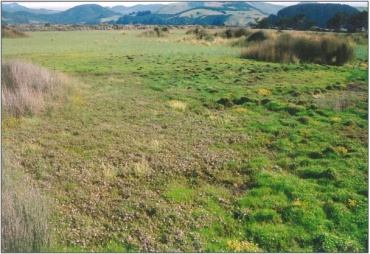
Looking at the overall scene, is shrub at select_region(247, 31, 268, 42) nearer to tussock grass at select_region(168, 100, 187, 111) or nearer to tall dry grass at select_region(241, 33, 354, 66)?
tall dry grass at select_region(241, 33, 354, 66)

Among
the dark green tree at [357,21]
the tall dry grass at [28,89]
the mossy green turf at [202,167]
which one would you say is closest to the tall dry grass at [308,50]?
the mossy green turf at [202,167]

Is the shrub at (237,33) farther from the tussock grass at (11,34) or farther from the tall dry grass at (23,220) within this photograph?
the tall dry grass at (23,220)

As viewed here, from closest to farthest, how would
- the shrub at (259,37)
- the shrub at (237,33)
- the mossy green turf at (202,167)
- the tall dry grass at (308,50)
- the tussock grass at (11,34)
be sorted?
the mossy green turf at (202,167) < the tall dry grass at (308,50) < the shrub at (259,37) < the shrub at (237,33) < the tussock grass at (11,34)

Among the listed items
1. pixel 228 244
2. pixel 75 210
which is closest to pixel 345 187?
pixel 228 244

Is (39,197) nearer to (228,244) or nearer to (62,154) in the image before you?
(62,154)

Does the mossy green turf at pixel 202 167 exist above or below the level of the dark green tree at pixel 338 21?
below

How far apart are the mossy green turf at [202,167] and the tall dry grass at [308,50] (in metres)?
15.2

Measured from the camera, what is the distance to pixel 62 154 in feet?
37.3

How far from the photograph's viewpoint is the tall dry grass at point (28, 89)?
1564 centimetres

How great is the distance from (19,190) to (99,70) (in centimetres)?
2189

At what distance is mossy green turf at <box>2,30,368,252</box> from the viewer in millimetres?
7258

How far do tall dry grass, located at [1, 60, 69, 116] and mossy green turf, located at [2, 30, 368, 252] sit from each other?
819mm

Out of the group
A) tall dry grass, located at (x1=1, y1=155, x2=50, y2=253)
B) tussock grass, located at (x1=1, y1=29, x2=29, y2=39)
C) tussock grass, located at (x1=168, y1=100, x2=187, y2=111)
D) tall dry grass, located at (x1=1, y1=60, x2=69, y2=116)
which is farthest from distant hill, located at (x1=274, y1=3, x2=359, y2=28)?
tall dry grass, located at (x1=1, y1=155, x2=50, y2=253)

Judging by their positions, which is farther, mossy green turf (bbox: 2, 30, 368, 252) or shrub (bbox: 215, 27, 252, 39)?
shrub (bbox: 215, 27, 252, 39)
